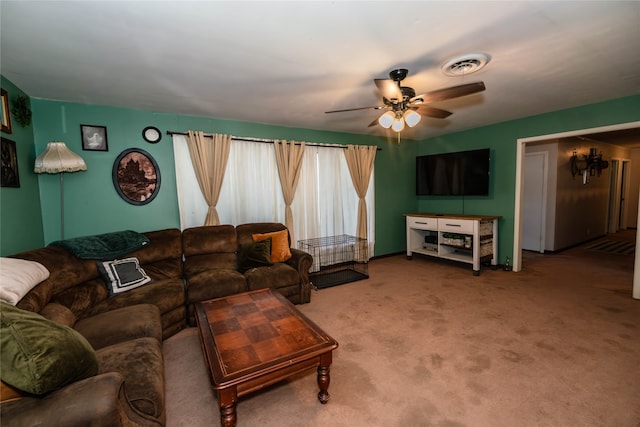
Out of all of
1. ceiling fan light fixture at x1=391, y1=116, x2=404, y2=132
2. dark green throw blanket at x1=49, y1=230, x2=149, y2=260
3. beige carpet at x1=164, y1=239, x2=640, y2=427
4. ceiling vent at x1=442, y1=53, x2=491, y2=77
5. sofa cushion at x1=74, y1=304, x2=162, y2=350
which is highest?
ceiling vent at x1=442, y1=53, x2=491, y2=77

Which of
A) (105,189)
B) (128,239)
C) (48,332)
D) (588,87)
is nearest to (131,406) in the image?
(48,332)

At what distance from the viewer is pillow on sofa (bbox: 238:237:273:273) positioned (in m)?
3.30

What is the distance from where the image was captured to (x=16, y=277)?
1.67m

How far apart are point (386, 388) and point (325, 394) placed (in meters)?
0.45

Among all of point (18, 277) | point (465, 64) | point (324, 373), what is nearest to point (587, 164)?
point (465, 64)

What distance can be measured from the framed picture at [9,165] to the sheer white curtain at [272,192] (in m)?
1.40

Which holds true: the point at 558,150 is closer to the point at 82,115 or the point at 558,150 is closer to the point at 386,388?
the point at 386,388

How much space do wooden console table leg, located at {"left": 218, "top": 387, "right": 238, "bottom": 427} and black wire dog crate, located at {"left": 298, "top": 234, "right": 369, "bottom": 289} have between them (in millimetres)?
2688

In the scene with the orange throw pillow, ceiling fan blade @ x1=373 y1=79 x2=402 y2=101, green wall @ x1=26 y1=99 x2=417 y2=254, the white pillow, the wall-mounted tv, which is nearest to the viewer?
the white pillow

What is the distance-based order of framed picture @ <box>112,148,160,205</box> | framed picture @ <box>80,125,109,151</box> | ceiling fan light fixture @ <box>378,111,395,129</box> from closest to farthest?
1. ceiling fan light fixture @ <box>378,111,395,129</box>
2. framed picture @ <box>80,125,109,151</box>
3. framed picture @ <box>112,148,160,205</box>

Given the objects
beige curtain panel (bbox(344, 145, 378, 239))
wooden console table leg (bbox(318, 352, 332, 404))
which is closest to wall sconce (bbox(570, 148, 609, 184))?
beige curtain panel (bbox(344, 145, 378, 239))

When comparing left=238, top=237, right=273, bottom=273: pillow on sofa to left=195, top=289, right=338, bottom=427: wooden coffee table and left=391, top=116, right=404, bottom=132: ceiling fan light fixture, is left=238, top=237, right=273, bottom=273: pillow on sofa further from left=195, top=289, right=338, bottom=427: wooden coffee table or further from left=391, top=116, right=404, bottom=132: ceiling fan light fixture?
left=391, top=116, right=404, bottom=132: ceiling fan light fixture

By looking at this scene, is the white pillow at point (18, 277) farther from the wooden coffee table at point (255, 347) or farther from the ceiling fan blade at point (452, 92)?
the ceiling fan blade at point (452, 92)

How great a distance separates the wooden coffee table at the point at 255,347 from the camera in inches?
57.6
